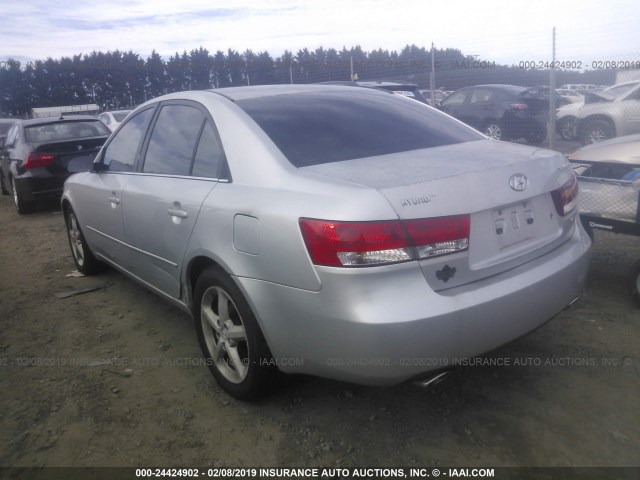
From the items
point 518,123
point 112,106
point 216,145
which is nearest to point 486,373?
point 216,145

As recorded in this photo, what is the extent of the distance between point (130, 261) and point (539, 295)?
2.68 meters

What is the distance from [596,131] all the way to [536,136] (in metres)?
1.10

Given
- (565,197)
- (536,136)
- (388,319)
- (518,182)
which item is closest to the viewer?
(388,319)

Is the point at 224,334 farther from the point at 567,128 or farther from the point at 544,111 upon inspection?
the point at 567,128

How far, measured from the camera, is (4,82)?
3988 cm

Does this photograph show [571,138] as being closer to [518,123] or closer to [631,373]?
[518,123]

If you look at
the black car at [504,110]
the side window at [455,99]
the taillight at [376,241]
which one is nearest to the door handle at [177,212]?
the taillight at [376,241]

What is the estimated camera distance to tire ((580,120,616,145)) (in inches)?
396

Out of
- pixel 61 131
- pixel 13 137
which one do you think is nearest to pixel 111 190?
pixel 61 131

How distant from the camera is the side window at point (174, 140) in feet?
10.2

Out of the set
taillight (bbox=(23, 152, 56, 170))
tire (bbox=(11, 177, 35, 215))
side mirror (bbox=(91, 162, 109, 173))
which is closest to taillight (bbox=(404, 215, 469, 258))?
side mirror (bbox=(91, 162, 109, 173))

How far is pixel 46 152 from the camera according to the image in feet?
28.0

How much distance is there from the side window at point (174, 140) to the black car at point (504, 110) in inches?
327

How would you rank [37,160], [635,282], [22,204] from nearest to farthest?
[635,282], [37,160], [22,204]
